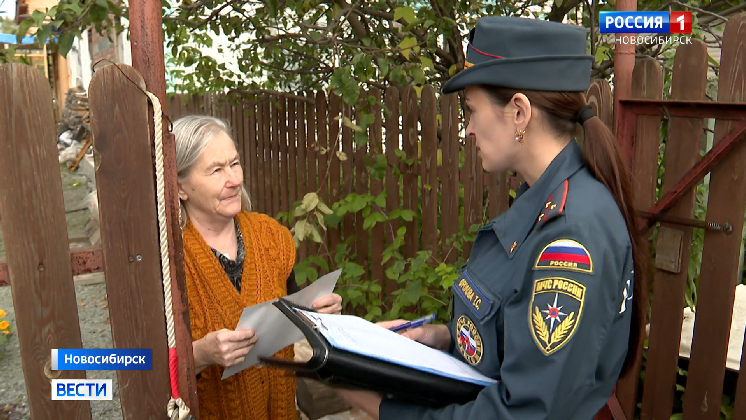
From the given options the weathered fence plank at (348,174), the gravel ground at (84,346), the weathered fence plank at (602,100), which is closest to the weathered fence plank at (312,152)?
the weathered fence plank at (348,174)

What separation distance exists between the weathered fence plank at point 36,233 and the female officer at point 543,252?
2.60 ft

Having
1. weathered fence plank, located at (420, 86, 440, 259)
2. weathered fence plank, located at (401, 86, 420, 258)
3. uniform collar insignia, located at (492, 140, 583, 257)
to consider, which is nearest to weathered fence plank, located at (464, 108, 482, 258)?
weathered fence plank, located at (420, 86, 440, 259)

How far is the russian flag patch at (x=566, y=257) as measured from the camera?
1249mm

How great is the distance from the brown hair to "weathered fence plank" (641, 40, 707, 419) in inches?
48.1

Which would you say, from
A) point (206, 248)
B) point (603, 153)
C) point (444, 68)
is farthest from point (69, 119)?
point (603, 153)

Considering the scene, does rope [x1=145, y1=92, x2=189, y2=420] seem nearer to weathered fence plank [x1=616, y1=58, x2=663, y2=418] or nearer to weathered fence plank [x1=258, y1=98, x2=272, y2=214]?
weathered fence plank [x1=616, y1=58, x2=663, y2=418]

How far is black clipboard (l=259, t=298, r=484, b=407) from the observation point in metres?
1.29

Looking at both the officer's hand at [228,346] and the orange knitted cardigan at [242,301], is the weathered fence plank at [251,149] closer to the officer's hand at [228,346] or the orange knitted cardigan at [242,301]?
the orange knitted cardigan at [242,301]

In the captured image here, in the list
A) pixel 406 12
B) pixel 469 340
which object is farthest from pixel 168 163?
pixel 406 12

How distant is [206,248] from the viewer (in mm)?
2176

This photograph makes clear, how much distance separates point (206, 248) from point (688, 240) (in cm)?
201

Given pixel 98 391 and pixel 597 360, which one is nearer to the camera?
pixel 597 360

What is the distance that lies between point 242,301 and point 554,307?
1.29m

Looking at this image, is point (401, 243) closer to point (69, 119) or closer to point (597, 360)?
point (597, 360)
